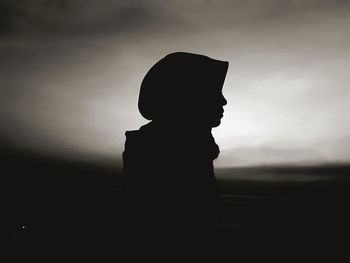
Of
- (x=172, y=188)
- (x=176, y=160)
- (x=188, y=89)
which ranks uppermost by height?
(x=188, y=89)

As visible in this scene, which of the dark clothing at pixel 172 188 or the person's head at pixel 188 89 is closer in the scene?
the dark clothing at pixel 172 188

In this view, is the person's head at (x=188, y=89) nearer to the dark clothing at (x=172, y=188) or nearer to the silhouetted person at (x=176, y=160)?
the silhouetted person at (x=176, y=160)

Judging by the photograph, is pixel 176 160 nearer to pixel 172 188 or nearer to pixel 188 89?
pixel 172 188

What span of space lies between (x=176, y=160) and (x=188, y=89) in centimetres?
138

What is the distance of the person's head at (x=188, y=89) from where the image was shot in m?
6.14

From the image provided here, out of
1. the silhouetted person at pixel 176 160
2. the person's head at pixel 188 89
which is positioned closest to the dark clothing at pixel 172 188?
the silhouetted person at pixel 176 160

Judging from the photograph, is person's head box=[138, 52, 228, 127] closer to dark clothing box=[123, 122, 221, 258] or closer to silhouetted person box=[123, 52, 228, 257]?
silhouetted person box=[123, 52, 228, 257]

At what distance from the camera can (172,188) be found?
19.1ft

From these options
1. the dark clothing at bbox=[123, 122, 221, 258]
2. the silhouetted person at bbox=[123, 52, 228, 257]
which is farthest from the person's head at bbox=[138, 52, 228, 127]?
the dark clothing at bbox=[123, 122, 221, 258]

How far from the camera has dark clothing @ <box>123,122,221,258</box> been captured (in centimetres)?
571

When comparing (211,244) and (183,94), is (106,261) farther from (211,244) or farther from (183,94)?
(183,94)

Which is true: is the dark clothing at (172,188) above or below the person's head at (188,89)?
below

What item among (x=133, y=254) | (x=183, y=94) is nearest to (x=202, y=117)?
(x=183, y=94)

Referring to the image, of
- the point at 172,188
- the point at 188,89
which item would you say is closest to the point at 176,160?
the point at 172,188
